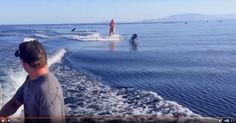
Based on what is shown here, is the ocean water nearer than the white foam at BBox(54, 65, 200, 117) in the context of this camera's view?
No

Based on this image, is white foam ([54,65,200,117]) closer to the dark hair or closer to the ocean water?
the ocean water

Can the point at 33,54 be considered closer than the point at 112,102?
Yes

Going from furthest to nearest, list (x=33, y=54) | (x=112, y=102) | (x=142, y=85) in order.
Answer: (x=142, y=85), (x=112, y=102), (x=33, y=54)

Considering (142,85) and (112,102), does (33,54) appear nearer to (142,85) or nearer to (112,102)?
(112,102)

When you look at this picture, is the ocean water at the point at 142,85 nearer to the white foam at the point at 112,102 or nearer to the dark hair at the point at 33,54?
the white foam at the point at 112,102

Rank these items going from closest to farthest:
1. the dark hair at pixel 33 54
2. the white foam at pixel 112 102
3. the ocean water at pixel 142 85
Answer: the dark hair at pixel 33 54, the white foam at pixel 112 102, the ocean water at pixel 142 85

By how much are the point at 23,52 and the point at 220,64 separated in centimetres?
1934

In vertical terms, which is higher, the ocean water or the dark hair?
the dark hair

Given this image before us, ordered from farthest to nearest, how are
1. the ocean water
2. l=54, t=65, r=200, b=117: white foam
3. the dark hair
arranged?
1. the ocean water
2. l=54, t=65, r=200, b=117: white foam
3. the dark hair

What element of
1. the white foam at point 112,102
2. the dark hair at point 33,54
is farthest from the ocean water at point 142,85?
the dark hair at point 33,54

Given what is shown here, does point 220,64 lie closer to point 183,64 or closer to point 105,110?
point 183,64

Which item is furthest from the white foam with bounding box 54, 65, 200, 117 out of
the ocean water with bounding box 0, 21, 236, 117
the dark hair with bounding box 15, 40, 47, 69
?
the dark hair with bounding box 15, 40, 47, 69

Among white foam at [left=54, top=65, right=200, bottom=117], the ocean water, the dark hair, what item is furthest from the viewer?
the ocean water

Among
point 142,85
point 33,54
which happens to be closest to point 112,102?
point 142,85
